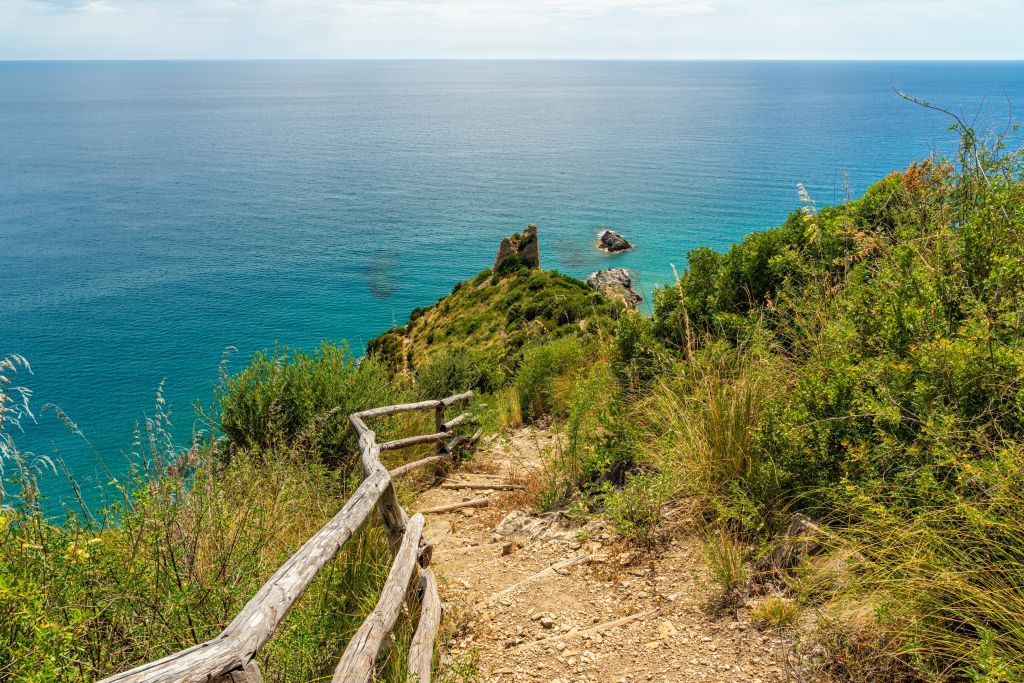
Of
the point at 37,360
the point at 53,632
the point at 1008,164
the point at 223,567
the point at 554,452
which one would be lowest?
the point at 37,360

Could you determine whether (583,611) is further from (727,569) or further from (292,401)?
(292,401)

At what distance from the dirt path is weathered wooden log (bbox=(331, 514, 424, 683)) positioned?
0.65 metres

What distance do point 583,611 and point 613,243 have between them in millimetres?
52559

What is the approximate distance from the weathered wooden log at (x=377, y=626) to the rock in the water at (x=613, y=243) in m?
52.1

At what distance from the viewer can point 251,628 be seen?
2.34 m

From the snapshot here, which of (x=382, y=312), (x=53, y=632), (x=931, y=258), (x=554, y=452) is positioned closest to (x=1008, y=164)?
(x=931, y=258)

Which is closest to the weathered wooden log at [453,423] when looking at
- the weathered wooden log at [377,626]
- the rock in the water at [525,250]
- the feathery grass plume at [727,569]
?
the weathered wooden log at [377,626]

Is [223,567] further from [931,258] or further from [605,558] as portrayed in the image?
[931,258]

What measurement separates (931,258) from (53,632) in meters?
6.05

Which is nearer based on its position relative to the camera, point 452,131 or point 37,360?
point 37,360

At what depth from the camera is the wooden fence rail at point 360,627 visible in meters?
2.04

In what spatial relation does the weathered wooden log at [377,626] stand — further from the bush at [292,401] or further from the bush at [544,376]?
the bush at [544,376]

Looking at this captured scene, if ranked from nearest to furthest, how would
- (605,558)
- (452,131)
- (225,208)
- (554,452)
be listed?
1. (605,558)
2. (554,452)
3. (225,208)
4. (452,131)

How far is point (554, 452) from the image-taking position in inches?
287
